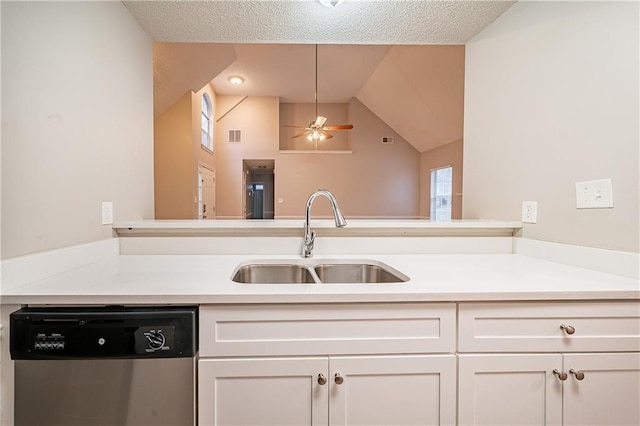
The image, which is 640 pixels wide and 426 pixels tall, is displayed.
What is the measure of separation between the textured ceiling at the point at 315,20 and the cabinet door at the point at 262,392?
1.66m

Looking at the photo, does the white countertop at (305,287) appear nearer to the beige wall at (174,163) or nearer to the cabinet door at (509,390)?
the cabinet door at (509,390)

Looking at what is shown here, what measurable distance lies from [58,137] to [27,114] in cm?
13

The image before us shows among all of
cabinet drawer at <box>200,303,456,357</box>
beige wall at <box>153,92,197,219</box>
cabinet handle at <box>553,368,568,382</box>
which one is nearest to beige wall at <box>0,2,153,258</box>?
cabinet drawer at <box>200,303,456,357</box>

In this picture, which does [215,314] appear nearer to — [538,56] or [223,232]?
[223,232]

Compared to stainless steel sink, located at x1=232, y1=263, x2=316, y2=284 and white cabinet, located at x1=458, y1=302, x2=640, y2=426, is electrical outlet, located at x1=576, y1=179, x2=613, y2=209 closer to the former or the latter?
white cabinet, located at x1=458, y1=302, x2=640, y2=426

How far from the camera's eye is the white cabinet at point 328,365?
895 mm

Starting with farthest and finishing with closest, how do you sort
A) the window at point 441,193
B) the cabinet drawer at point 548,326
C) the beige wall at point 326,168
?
the beige wall at point 326,168
the window at point 441,193
the cabinet drawer at point 548,326

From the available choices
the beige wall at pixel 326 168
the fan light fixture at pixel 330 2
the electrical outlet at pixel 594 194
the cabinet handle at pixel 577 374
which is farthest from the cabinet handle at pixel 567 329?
the beige wall at pixel 326 168

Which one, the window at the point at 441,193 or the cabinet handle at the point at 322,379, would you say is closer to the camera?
the cabinet handle at the point at 322,379

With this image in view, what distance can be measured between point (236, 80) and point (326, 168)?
9.25 ft

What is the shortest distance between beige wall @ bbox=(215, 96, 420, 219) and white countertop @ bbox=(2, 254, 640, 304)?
6.10m

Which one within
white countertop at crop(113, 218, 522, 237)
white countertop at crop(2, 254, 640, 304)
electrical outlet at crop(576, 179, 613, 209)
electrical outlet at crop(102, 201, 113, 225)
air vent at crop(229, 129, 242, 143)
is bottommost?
white countertop at crop(2, 254, 640, 304)

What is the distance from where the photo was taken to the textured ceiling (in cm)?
Result: 155

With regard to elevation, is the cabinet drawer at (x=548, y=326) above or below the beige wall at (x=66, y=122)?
below
